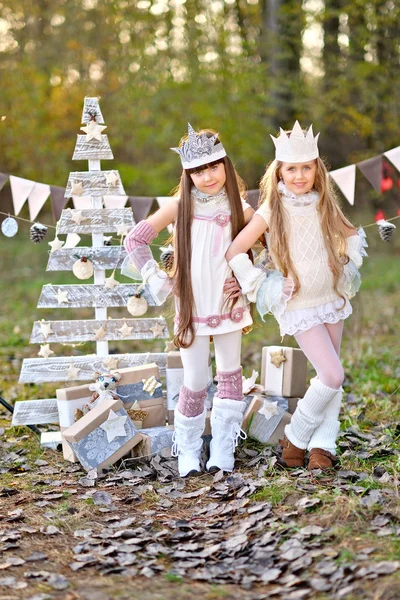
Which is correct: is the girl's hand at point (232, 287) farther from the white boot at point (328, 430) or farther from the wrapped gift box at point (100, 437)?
the wrapped gift box at point (100, 437)

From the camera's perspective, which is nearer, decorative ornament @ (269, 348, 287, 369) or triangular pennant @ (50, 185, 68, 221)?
decorative ornament @ (269, 348, 287, 369)

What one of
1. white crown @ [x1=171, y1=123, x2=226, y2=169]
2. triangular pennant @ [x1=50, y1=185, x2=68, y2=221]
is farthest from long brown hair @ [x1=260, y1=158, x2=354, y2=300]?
triangular pennant @ [x1=50, y1=185, x2=68, y2=221]

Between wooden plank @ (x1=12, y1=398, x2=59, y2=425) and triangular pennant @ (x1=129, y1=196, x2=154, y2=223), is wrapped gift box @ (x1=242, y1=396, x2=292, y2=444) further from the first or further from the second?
triangular pennant @ (x1=129, y1=196, x2=154, y2=223)

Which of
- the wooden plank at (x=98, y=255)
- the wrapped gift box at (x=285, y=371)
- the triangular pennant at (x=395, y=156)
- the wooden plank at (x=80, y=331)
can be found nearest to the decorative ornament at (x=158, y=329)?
the wooden plank at (x=80, y=331)

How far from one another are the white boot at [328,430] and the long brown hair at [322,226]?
0.65 metres

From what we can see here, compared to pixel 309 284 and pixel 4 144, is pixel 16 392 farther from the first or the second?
pixel 4 144

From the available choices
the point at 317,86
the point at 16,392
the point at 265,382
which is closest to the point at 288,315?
the point at 265,382

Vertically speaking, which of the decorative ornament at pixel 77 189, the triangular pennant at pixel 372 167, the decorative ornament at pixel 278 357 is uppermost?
the triangular pennant at pixel 372 167

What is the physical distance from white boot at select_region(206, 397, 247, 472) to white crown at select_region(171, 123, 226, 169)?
137 centimetres

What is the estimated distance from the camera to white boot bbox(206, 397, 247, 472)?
14.6ft

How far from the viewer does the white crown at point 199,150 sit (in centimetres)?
428

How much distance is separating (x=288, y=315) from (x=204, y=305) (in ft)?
1.56

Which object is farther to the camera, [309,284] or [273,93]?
[273,93]

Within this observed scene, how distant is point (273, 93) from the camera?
14094 mm
